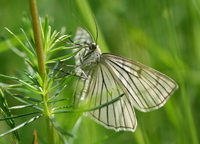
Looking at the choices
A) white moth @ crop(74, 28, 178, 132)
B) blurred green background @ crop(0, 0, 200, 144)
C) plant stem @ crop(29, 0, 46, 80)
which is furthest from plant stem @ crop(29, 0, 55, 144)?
white moth @ crop(74, 28, 178, 132)

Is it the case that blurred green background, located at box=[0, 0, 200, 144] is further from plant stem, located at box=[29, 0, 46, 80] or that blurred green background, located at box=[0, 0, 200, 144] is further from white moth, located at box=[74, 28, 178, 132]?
plant stem, located at box=[29, 0, 46, 80]

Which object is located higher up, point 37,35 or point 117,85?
point 37,35

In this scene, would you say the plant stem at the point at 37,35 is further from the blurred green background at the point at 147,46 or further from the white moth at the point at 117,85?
the white moth at the point at 117,85

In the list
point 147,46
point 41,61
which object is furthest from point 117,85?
point 41,61

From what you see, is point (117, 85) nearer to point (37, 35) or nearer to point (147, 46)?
point (147, 46)

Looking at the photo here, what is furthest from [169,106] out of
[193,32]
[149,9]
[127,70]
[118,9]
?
[118,9]

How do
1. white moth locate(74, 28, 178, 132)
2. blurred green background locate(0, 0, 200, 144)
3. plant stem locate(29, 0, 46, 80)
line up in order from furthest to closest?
white moth locate(74, 28, 178, 132) < blurred green background locate(0, 0, 200, 144) < plant stem locate(29, 0, 46, 80)
